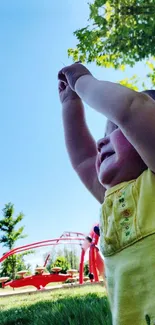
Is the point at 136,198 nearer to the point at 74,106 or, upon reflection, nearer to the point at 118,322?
the point at 118,322

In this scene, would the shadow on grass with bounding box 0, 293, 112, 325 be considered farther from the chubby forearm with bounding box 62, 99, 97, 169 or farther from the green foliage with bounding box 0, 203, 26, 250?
the green foliage with bounding box 0, 203, 26, 250

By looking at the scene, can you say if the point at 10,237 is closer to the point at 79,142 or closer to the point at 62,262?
the point at 62,262

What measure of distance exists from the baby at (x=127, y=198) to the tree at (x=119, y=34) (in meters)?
4.45

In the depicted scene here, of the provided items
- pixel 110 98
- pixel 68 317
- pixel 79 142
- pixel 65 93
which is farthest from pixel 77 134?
pixel 68 317

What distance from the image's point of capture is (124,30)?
511 centimetres

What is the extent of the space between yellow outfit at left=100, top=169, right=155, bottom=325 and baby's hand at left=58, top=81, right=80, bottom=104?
0.36 meters

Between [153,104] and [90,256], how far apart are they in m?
6.93

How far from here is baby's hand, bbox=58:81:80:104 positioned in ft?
3.30

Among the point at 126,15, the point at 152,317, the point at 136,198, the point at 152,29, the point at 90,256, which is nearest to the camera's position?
the point at 152,317

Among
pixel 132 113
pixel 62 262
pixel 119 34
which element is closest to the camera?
pixel 132 113

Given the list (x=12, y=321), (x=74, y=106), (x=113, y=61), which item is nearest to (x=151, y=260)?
(x=74, y=106)

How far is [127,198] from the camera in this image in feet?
2.27

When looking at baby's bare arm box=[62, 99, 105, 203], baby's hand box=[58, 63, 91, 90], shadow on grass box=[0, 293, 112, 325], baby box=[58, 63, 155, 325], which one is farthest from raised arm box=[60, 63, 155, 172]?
shadow on grass box=[0, 293, 112, 325]

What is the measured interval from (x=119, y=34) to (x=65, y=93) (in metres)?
4.49
